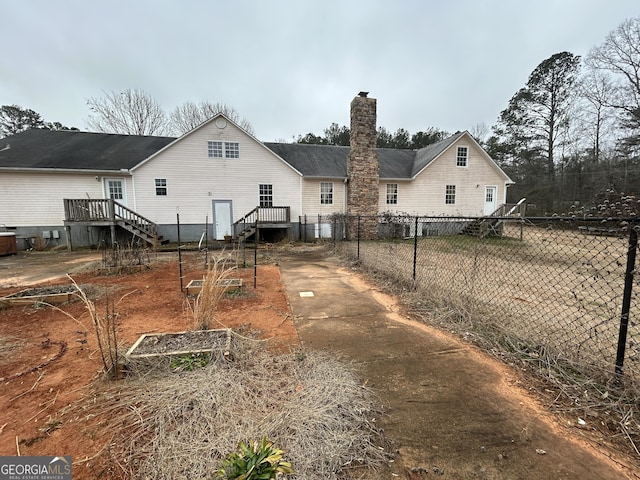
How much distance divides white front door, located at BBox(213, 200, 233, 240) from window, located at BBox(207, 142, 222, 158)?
2.44m

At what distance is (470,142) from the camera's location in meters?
18.2

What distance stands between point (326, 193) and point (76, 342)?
14212 millimetres

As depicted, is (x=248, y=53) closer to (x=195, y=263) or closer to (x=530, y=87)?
(x=195, y=263)

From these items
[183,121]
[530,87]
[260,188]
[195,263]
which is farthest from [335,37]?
[530,87]

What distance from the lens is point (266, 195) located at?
15523 mm

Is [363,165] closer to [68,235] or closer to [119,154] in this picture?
[119,154]

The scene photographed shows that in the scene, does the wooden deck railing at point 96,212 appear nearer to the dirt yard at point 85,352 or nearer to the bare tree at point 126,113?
the dirt yard at point 85,352

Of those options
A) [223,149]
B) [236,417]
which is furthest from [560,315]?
[223,149]

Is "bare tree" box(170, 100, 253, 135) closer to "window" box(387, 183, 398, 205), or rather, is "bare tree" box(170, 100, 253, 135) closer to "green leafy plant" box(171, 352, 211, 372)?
"window" box(387, 183, 398, 205)

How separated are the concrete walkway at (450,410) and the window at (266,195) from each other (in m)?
12.1

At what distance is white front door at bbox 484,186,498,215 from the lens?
19.1m

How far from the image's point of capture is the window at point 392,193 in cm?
1773

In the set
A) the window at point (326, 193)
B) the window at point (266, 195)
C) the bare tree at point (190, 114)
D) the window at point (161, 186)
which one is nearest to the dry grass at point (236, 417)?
the window at point (266, 195)

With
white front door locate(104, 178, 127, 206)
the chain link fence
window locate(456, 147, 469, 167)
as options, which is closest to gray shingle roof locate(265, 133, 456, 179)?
window locate(456, 147, 469, 167)
